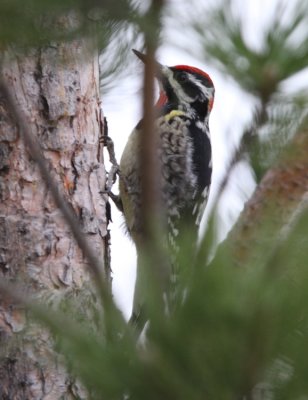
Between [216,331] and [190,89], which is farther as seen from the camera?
[190,89]

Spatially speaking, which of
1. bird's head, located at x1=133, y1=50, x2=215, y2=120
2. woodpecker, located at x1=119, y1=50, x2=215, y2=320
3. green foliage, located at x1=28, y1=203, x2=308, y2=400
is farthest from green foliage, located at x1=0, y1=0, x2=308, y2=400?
bird's head, located at x1=133, y1=50, x2=215, y2=120

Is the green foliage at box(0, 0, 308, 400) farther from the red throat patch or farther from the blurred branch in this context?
the red throat patch

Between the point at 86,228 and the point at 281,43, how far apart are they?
1979 millimetres

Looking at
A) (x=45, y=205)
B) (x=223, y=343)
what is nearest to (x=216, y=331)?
(x=223, y=343)

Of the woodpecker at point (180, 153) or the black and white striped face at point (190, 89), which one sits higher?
the black and white striped face at point (190, 89)

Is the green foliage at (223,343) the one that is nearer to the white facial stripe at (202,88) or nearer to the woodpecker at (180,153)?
the woodpecker at (180,153)

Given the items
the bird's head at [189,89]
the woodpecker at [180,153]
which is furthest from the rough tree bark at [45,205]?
the bird's head at [189,89]

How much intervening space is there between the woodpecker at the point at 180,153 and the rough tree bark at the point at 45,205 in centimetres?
74

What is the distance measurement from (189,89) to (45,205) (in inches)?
67.1

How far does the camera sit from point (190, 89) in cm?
471

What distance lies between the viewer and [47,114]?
3367 millimetres

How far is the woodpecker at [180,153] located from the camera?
4.30 metres

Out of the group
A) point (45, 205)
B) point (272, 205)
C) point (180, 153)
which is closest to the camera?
point (272, 205)

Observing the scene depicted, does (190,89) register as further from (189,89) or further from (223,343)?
(223,343)
